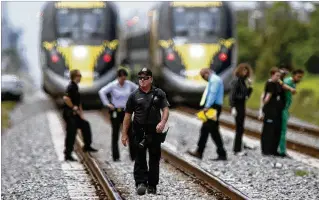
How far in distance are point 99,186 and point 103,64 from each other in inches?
588

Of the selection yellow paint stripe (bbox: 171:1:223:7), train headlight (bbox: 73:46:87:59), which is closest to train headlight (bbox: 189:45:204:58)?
yellow paint stripe (bbox: 171:1:223:7)

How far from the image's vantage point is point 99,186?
35.3 ft

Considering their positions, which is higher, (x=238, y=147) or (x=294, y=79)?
(x=294, y=79)

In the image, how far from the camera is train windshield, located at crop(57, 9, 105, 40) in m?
25.5

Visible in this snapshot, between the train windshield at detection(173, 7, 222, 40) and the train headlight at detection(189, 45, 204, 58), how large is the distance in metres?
0.38

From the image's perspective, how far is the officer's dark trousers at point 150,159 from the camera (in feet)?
31.9

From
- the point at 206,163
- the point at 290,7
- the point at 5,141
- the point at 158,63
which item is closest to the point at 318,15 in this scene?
the point at 290,7

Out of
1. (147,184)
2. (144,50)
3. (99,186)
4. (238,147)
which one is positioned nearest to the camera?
(147,184)

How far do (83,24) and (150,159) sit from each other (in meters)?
16.2

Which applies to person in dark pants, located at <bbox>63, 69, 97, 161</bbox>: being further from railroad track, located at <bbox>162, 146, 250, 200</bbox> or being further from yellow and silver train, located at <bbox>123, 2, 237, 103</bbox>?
yellow and silver train, located at <bbox>123, 2, 237, 103</bbox>

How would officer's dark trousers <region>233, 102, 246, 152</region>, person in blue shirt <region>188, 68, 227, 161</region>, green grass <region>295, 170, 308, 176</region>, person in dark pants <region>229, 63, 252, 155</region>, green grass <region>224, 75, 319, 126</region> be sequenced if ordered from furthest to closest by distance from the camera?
green grass <region>224, 75, 319, 126</region>
officer's dark trousers <region>233, 102, 246, 152</region>
person in dark pants <region>229, 63, 252, 155</region>
person in blue shirt <region>188, 68, 227, 161</region>
green grass <region>295, 170, 308, 176</region>

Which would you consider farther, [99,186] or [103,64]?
[103,64]

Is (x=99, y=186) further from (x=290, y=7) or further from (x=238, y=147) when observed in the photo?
(x=290, y=7)

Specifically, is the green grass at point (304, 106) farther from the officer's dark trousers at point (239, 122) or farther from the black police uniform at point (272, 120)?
the black police uniform at point (272, 120)
